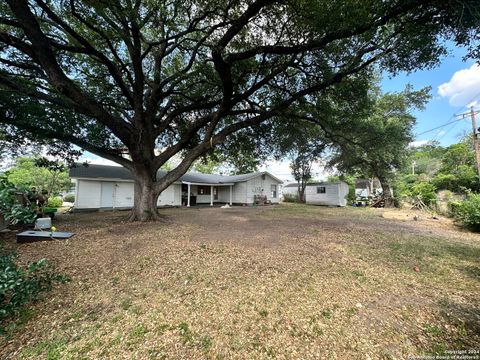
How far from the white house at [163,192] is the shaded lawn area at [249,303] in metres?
10.4

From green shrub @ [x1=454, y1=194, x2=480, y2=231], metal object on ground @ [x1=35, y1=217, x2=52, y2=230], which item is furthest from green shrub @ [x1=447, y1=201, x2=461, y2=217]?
metal object on ground @ [x1=35, y1=217, x2=52, y2=230]

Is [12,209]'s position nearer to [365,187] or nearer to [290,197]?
[290,197]

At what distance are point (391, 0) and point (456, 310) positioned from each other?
618cm

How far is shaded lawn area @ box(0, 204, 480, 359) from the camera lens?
7.03 ft

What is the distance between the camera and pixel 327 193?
22.7 meters

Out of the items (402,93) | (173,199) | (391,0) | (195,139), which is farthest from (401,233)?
(173,199)

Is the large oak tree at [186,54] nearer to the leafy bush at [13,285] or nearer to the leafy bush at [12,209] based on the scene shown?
the leafy bush at [12,209]

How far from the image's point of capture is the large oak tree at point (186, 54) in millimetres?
5094

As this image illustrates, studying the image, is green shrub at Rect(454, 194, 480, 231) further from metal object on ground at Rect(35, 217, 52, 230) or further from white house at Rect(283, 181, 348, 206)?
metal object on ground at Rect(35, 217, 52, 230)

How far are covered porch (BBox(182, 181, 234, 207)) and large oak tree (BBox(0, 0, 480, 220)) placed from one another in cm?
986

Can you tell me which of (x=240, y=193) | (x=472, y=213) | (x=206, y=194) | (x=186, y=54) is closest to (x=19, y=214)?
(x=186, y=54)

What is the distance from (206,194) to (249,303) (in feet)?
65.5

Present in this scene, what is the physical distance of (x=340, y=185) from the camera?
2169 cm

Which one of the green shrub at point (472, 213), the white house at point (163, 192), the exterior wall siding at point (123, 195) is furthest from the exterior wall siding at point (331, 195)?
the exterior wall siding at point (123, 195)
